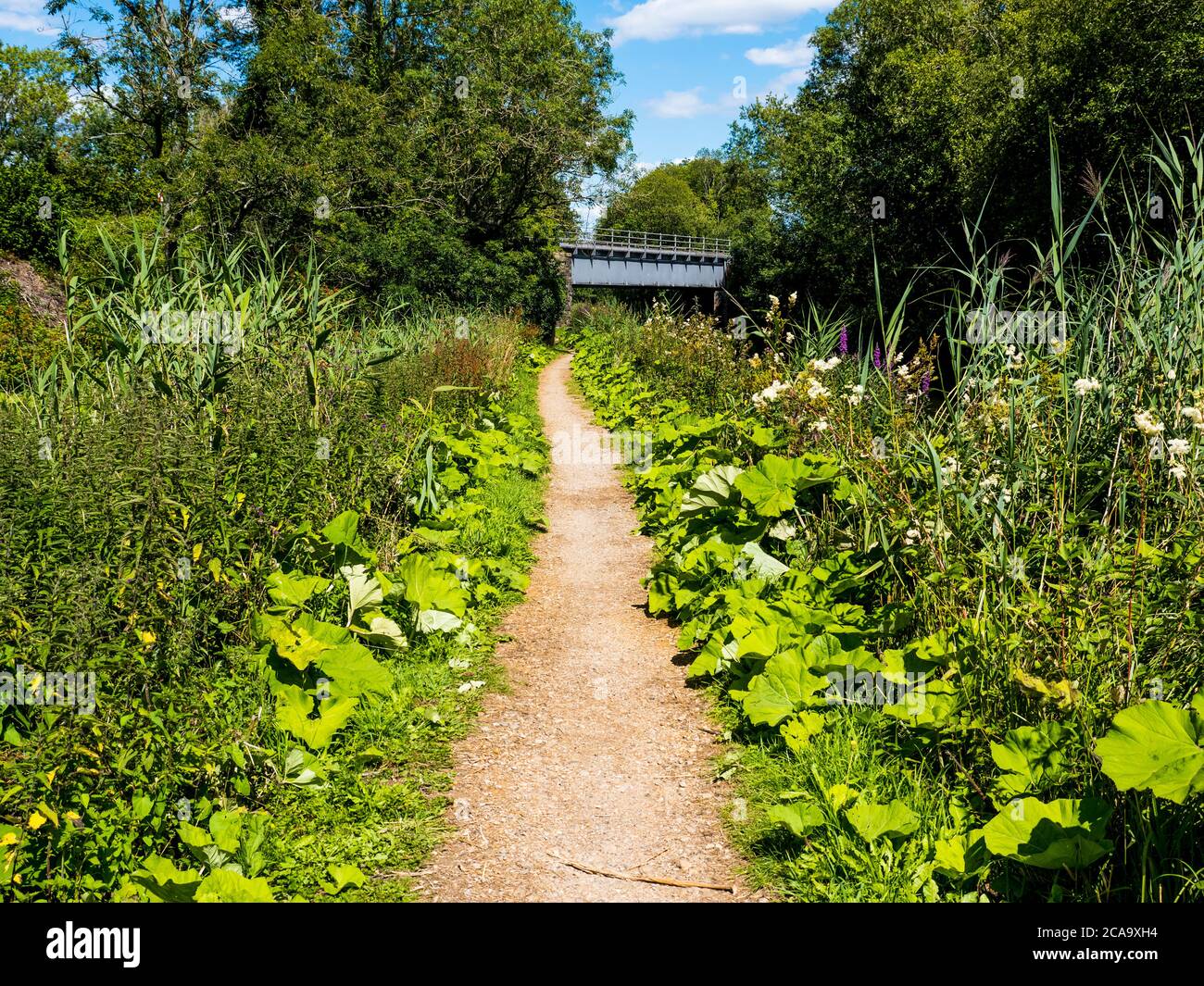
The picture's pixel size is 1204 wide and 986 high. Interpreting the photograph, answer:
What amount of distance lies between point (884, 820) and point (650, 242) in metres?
66.4

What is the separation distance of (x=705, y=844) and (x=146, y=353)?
4121 mm

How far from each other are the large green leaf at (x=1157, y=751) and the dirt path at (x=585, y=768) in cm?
145

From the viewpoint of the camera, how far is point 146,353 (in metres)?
5.33

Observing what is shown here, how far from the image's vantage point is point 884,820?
327 cm

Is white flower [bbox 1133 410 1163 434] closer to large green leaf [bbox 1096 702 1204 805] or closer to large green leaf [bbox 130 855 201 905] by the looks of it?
large green leaf [bbox 1096 702 1204 805]

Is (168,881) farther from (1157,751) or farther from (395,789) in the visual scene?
(1157,751)

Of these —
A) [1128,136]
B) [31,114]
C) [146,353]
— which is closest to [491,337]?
[146,353]

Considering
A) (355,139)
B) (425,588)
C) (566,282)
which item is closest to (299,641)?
(425,588)

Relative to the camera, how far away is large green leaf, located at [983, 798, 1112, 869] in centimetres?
273

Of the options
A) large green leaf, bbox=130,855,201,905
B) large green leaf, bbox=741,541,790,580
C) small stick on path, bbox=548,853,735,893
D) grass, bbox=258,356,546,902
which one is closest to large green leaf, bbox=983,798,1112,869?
small stick on path, bbox=548,853,735,893

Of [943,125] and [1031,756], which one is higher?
[943,125]

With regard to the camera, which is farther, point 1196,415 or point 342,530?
point 342,530

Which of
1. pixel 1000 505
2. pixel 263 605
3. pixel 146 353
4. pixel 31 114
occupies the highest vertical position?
pixel 31 114
